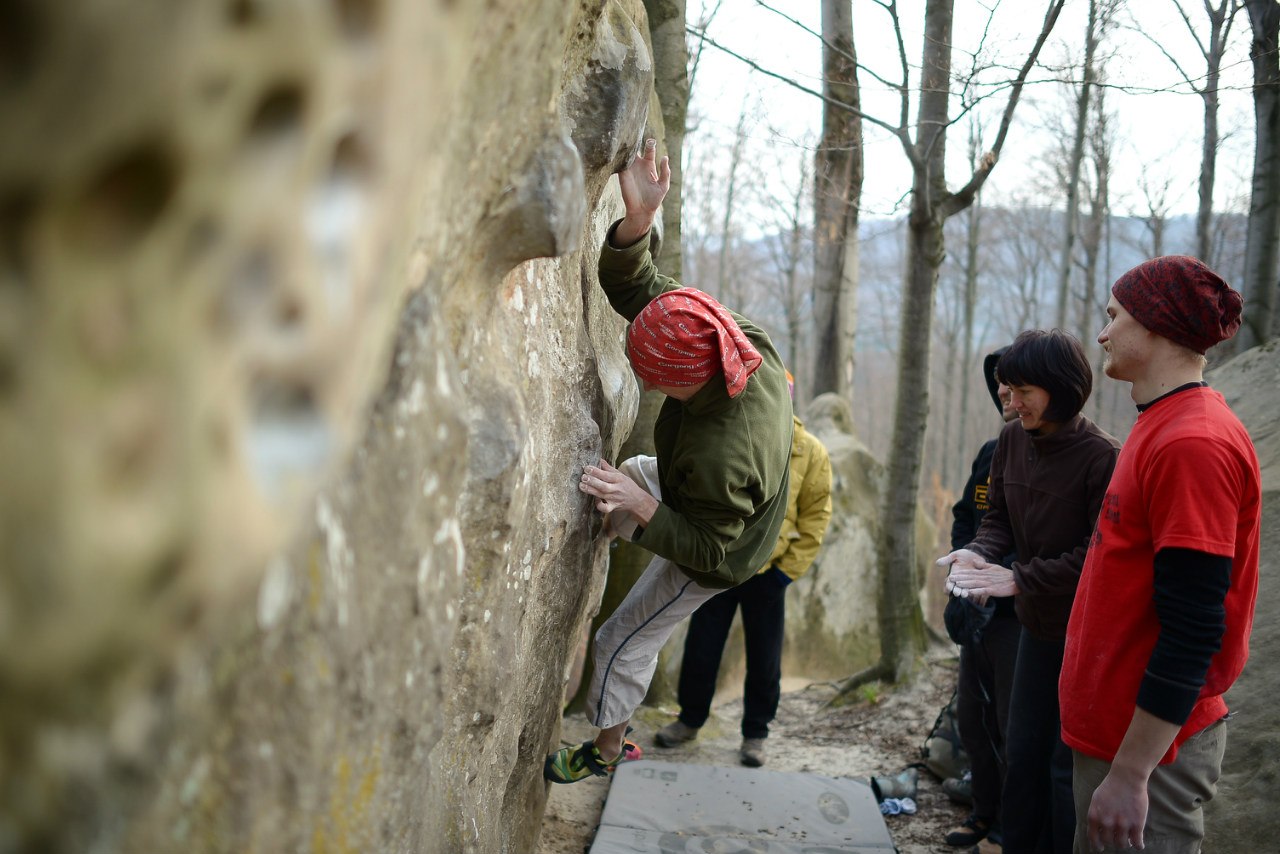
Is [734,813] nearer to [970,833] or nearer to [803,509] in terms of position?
[970,833]

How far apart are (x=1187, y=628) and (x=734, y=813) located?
2467mm

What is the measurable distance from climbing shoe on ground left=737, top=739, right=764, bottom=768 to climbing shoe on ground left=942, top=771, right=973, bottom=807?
0.97 metres

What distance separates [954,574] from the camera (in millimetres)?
3510

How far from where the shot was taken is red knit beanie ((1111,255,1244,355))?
248 cm

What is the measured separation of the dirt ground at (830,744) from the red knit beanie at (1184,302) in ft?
9.28

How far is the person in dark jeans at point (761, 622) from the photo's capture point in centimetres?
509

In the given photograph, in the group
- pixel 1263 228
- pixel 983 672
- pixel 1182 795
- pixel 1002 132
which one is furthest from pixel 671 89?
pixel 1263 228

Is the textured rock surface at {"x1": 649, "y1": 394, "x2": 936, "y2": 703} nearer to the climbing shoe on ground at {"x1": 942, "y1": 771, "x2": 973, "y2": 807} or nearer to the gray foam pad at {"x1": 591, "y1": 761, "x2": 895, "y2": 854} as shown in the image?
the climbing shoe on ground at {"x1": 942, "y1": 771, "x2": 973, "y2": 807}

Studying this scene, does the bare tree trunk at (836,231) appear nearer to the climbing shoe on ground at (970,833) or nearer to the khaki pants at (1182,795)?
the climbing shoe on ground at (970,833)

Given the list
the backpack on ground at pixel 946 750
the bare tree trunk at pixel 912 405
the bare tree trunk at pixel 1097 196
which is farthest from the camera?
the bare tree trunk at pixel 1097 196

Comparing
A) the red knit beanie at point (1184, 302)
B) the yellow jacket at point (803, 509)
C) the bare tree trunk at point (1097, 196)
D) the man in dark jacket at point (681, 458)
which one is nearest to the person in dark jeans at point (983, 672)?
the yellow jacket at point (803, 509)

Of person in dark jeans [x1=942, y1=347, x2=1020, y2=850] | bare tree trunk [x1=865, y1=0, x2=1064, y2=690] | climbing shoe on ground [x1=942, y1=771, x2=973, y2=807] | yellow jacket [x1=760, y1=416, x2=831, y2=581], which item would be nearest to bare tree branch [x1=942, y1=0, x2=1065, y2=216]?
bare tree trunk [x1=865, y1=0, x2=1064, y2=690]

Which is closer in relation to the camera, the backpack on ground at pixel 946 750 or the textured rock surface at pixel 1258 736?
the textured rock surface at pixel 1258 736

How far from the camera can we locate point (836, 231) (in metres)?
10.2
